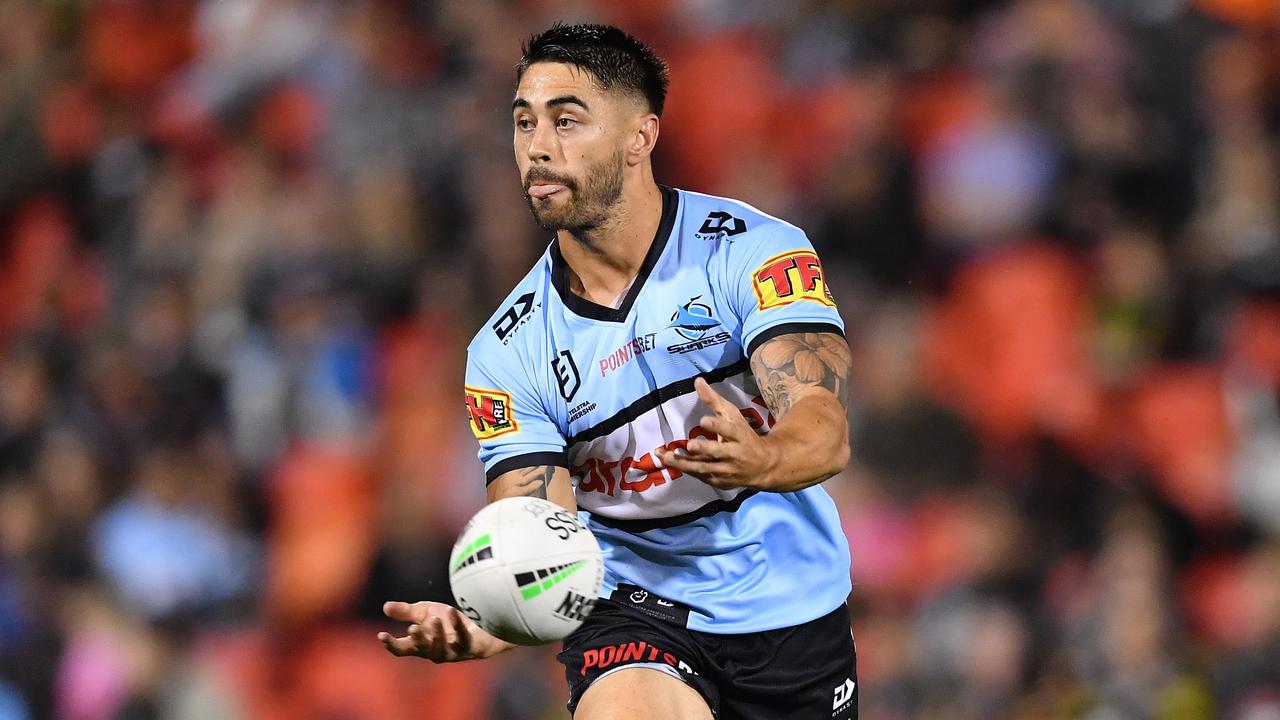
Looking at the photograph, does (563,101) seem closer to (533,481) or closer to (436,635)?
(533,481)

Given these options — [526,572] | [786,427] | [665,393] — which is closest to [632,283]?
[665,393]

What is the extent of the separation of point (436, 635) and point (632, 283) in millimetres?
1069

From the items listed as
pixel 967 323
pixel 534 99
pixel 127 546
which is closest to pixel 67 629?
pixel 127 546

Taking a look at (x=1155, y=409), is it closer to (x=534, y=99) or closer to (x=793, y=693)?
(x=793, y=693)

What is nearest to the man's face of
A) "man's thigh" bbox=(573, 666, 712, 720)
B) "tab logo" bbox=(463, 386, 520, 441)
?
"tab logo" bbox=(463, 386, 520, 441)

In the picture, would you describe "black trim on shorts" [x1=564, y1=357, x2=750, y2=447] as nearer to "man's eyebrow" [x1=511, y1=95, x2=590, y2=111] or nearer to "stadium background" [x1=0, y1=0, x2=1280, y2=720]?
"man's eyebrow" [x1=511, y1=95, x2=590, y2=111]

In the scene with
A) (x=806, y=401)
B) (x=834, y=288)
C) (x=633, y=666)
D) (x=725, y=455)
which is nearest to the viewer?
(x=725, y=455)

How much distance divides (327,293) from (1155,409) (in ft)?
14.6

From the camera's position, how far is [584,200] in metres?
4.17

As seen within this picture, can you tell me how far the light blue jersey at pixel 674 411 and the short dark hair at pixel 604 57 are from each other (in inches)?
13.2

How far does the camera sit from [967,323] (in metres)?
7.62

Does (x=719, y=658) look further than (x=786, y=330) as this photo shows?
Yes

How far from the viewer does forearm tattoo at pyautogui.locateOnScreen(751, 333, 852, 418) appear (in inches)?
152

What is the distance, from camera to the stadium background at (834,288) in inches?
276
